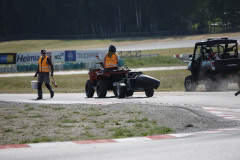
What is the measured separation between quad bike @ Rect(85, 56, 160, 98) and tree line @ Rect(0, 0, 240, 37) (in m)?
77.0

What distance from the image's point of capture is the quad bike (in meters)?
16.5

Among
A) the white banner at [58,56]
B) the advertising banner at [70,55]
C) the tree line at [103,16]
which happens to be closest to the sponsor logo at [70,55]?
the advertising banner at [70,55]

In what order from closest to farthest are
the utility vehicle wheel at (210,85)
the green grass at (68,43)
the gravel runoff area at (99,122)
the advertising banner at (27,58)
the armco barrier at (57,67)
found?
the gravel runoff area at (99,122) < the utility vehicle wheel at (210,85) < the armco barrier at (57,67) < the advertising banner at (27,58) < the green grass at (68,43)

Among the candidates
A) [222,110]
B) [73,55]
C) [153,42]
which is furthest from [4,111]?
[153,42]

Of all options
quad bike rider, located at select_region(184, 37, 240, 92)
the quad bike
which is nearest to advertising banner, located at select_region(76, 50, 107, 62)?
quad bike rider, located at select_region(184, 37, 240, 92)

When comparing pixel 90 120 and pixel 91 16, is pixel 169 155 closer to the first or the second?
pixel 90 120

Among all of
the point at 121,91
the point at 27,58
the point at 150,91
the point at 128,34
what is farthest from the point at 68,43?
the point at 121,91

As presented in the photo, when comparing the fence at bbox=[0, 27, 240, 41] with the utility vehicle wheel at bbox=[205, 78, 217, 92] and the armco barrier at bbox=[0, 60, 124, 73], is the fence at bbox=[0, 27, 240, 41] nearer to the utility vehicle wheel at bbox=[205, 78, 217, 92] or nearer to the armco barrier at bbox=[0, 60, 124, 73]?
the armco barrier at bbox=[0, 60, 124, 73]

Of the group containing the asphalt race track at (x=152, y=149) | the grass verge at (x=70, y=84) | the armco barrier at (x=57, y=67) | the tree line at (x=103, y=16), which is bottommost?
the grass verge at (x=70, y=84)

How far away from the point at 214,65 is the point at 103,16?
9597 cm

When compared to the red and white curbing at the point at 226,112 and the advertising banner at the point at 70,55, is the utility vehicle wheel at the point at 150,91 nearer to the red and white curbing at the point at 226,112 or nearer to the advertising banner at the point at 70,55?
the red and white curbing at the point at 226,112

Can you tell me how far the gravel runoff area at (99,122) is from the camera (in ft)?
29.6

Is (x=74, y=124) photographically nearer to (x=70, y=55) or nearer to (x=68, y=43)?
(x=70, y=55)

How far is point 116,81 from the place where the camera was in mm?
17938
